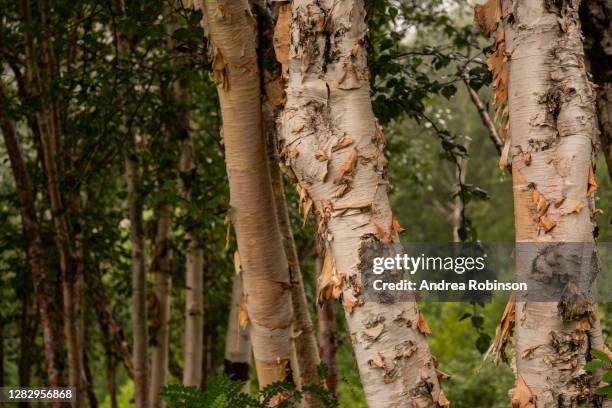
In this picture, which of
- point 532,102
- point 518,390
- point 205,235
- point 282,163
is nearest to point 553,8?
point 532,102

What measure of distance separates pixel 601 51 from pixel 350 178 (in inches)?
63.4

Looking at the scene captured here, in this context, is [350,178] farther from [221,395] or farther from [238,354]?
[238,354]

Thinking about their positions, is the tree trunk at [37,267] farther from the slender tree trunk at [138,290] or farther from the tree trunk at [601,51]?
the tree trunk at [601,51]

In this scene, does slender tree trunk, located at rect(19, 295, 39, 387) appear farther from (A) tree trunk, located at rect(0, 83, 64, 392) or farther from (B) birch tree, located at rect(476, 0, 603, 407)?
(B) birch tree, located at rect(476, 0, 603, 407)

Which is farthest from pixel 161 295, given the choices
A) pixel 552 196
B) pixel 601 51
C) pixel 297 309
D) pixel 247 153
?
pixel 552 196

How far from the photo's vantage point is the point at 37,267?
16.3 feet

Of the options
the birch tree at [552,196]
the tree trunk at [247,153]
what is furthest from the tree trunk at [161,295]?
the birch tree at [552,196]

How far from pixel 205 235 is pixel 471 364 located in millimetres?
6905

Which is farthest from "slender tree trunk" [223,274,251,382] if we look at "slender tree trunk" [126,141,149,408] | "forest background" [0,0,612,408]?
"slender tree trunk" [126,141,149,408]

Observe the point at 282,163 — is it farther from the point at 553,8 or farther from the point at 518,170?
the point at 553,8

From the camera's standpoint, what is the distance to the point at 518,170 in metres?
2.17

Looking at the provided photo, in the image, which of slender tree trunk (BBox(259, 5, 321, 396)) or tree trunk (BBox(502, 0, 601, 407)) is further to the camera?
slender tree trunk (BBox(259, 5, 321, 396))

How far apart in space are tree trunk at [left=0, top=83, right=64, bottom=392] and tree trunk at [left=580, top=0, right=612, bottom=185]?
11.8 ft

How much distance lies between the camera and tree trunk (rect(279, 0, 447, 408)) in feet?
6.82
